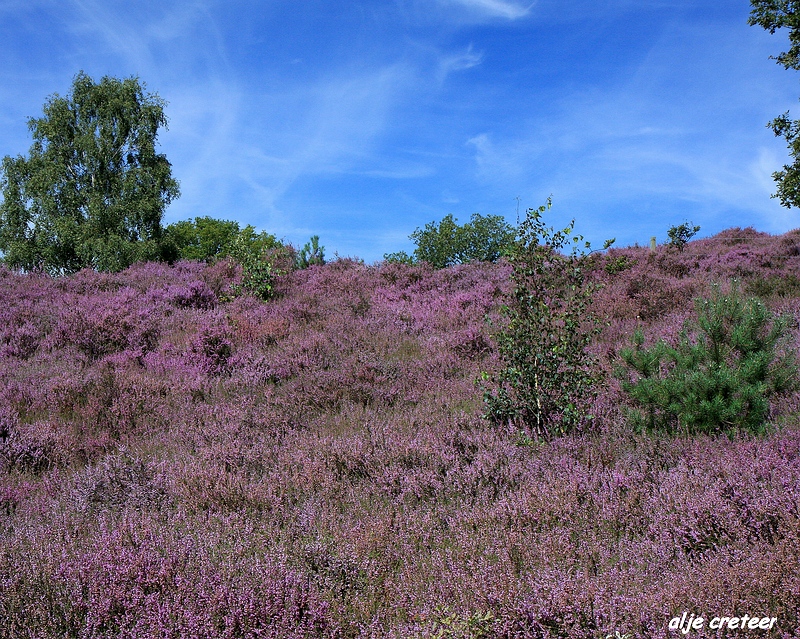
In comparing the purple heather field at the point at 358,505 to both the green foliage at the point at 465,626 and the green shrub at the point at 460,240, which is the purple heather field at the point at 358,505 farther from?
the green shrub at the point at 460,240

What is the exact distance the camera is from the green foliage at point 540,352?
17.1ft

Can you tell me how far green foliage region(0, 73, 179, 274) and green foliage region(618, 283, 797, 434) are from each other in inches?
1112

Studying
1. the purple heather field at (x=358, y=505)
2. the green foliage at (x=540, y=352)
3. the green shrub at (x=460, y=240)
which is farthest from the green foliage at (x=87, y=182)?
the green foliage at (x=540, y=352)

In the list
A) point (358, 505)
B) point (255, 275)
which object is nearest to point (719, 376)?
point (358, 505)

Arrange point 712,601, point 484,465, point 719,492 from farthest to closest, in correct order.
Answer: point 484,465, point 719,492, point 712,601

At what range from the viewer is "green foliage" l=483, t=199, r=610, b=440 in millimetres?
5223

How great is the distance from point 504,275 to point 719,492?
10.1 metres

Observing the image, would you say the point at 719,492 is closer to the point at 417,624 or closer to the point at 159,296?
the point at 417,624

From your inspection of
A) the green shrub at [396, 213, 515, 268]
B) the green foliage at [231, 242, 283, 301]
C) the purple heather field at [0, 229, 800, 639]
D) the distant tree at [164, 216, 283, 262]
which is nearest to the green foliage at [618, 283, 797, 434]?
the purple heather field at [0, 229, 800, 639]

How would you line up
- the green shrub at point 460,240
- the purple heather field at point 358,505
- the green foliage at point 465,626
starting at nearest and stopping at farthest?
the green foliage at point 465,626 → the purple heather field at point 358,505 → the green shrub at point 460,240

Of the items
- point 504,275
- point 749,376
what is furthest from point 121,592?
point 504,275

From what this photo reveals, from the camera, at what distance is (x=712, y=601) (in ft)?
7.31

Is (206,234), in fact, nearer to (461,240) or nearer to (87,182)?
(87,182)

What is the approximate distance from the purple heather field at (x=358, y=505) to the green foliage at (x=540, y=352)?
0.29 m
